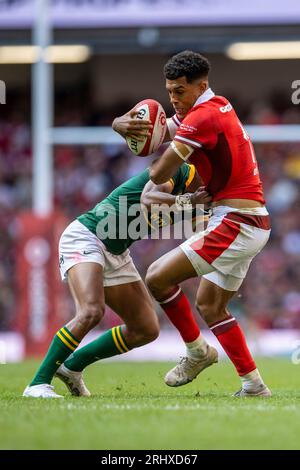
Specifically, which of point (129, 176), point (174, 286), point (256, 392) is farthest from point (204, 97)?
point (129, 176)

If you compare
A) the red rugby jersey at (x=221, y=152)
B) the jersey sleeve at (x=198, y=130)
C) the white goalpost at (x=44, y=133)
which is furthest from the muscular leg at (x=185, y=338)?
the white goalpost at (x=44, y=133)

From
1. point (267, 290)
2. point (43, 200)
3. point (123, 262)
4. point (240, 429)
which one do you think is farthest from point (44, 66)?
point (240, 429)

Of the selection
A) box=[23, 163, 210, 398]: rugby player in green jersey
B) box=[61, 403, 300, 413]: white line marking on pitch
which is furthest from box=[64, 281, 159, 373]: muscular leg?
box=[61, 403, 300, 413]: white line marking on pitch

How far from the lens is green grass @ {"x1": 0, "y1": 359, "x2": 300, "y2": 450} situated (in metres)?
5.02

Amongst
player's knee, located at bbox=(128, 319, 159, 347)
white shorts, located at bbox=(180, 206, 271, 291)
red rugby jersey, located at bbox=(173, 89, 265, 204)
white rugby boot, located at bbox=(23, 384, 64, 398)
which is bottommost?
white rugby boot, located at bbox=(23, 384, 64, 398)

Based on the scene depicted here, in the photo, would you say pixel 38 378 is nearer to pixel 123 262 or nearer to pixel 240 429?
pixel 123 262

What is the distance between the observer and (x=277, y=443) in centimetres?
504

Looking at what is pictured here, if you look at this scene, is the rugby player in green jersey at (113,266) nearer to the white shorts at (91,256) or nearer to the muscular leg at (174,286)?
the white shorts at (91,256)

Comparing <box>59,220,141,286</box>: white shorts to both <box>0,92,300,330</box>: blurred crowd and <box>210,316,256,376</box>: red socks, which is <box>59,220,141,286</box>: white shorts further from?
<box>0,92,300,330</box>: blurred crowd

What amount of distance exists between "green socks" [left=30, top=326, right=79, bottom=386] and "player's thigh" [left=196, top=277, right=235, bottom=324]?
0.88 metres

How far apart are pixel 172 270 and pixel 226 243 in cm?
39

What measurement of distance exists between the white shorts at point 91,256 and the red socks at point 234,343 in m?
0.72

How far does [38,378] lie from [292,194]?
11.6 m
